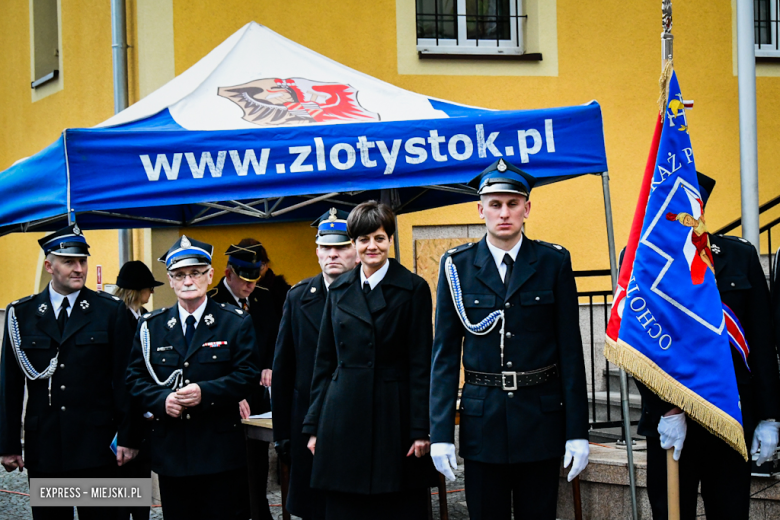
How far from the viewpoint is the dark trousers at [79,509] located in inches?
193

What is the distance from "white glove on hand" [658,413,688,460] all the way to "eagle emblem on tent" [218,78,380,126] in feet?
8.33

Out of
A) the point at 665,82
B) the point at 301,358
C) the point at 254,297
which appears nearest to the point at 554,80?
the point at 254,297

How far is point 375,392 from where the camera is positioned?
13.4 feet

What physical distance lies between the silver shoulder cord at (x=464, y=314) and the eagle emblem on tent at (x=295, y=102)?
184 cm

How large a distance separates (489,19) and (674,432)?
6.40 metres

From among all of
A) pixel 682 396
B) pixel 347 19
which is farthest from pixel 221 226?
pixel 682 396

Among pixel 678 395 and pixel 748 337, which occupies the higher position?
pixel 748 337

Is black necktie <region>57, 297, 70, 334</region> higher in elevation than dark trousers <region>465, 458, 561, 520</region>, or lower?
higher

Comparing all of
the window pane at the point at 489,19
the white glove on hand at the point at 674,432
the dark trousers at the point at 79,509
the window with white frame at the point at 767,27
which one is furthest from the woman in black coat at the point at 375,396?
the window with white frame at the point at 767,27

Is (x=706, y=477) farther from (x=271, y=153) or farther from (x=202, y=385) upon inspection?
(x=271, y=153)

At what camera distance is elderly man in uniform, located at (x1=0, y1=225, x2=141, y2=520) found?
16.0 ft

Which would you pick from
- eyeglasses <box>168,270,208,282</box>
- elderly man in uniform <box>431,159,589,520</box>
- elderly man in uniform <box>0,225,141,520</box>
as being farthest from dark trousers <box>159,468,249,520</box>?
elderly man in uniform <box>431,159,589,520</box>

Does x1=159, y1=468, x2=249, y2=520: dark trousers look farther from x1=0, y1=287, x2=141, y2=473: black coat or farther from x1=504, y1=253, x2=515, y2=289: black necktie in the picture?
x1=504, y1=253, x2=515, y2=289: black necktie

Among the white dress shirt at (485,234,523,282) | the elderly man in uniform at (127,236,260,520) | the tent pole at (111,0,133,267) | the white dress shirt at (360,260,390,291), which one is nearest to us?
the white dress shirt at (485,234,523,282)
